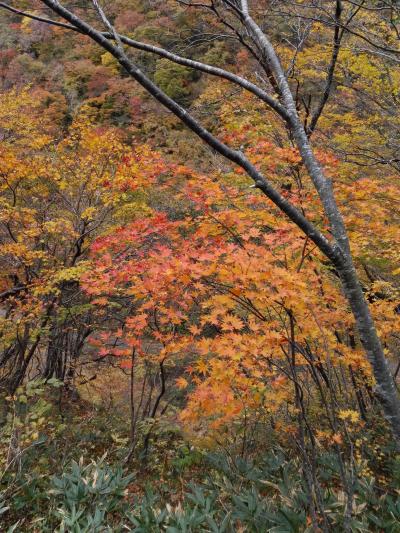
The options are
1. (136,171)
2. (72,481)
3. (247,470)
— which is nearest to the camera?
(72,481)

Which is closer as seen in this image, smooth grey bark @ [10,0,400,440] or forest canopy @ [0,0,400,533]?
smooth grey bark @ [10,0,400,440]

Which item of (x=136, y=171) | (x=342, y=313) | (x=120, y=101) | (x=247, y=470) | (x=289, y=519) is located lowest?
(x=247, y=470)

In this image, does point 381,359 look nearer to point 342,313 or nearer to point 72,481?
point 342,313

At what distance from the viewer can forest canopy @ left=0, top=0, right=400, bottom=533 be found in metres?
3.63

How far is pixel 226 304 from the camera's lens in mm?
4645

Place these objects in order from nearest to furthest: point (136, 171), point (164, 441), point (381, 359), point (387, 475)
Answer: point (381, 359) → point (387, 475) → point (164, 441) → point (136, 171)

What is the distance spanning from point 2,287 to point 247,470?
648 cm

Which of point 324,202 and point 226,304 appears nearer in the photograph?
point 324,202

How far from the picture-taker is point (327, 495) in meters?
4.10

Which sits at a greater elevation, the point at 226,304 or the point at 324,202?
the point at 324,202

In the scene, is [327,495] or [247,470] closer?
[327,495]

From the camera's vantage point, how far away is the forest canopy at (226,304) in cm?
363

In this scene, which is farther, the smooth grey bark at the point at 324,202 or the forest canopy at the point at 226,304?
the forest canopy at the point at 226,304

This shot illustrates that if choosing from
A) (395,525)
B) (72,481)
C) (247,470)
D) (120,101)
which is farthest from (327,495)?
(120,101)
